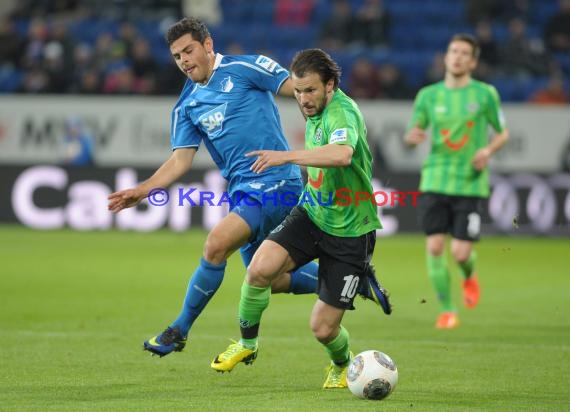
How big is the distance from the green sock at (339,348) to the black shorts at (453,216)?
11.5ft

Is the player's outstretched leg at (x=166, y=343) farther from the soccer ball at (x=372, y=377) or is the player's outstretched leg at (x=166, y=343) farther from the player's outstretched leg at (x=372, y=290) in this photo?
the soccer ball at (x=372, y=377)

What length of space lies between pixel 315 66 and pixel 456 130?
422 cm

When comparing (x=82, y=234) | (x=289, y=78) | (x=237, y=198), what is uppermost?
(x=289, y=78)

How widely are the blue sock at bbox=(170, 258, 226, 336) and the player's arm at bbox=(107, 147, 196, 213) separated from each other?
0.58 m

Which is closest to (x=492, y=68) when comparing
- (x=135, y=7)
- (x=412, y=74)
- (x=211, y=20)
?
(x=412, y=74)

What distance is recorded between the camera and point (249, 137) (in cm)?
759

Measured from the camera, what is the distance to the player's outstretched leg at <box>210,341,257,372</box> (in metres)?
7.12

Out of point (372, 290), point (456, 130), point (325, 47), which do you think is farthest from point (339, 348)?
point (325, 47)

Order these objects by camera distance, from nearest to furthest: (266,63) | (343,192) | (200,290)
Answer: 1. (343,192)
2. (200,290)
3. (266,63)

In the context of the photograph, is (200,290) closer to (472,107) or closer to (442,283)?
(442,283)

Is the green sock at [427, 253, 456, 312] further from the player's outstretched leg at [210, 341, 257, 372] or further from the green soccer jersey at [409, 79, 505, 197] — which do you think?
the player's outstretched leg at [210, 341, 257, 372]

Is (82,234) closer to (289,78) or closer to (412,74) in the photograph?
(412,74)

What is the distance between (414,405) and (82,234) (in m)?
14.1

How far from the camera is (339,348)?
22.9 feet
